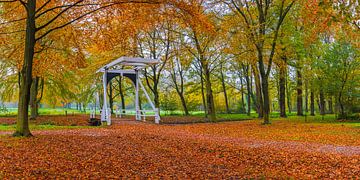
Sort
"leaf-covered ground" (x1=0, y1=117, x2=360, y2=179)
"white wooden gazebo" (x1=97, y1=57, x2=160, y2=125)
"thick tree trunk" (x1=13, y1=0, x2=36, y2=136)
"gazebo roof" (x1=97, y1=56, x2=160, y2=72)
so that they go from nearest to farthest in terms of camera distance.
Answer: "leaf-covered ground" (x1=0, y1=117, x2=360, y2=179) < "thick tree trunk" (x1=13, y1=0, x2=36, y2=136) < "gazebo roof" (x1=97, y1=56, x2=160, y2=72) < "white wooden gazebo" (x1=97, y1=57, x2=160, y2=125)

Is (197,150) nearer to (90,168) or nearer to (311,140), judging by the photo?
(90,168)

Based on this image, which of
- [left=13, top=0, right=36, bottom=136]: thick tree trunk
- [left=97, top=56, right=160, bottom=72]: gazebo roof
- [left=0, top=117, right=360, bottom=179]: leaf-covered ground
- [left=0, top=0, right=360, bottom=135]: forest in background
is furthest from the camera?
[left=97, top=56, right=160, bottom=72]: gazebo roof

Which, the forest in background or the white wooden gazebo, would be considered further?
the white wooden gazebo

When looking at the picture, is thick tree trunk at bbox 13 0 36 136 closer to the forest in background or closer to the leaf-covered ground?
the forest in background

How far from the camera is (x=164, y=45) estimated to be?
1095 inches

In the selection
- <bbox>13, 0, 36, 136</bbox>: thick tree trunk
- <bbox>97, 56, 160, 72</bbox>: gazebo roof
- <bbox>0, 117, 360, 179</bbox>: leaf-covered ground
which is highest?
<bbox>97, 56, 160, 72</bbox>: gazebo roof

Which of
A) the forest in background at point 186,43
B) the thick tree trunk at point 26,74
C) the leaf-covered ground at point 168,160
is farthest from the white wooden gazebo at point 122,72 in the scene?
the leaf-covered ground at point 168,160

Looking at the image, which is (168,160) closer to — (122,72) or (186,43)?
(122,72)

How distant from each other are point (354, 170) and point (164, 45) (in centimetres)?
2287

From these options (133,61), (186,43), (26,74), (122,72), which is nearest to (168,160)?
(26,74)

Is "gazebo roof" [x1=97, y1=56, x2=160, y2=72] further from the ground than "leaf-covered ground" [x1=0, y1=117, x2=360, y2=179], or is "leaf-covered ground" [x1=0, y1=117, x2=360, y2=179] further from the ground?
"gazebo roof" [x1=97, y1=56, x2=160, y2=72]

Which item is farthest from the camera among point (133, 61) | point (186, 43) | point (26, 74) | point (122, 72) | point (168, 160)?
point (186, 43)

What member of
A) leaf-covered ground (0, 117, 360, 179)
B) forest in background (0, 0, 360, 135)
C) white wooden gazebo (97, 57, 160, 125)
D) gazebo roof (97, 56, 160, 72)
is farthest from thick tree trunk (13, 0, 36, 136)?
gazebo roof (97, 56, 160, 72)

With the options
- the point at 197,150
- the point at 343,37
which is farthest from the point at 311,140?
the point at 343,37
